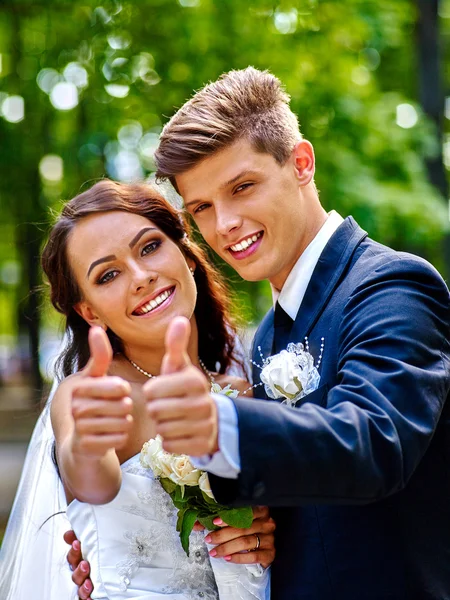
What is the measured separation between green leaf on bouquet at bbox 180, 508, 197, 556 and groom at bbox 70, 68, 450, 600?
319 millimetres

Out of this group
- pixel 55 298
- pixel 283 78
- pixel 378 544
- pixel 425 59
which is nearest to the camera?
pixel 378 544

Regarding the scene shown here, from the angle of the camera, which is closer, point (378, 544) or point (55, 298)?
point (378, 544)

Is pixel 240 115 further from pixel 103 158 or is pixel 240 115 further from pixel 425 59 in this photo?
pixel 425 59

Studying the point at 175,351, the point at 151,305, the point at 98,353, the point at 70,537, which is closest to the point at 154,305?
the point at 151,305

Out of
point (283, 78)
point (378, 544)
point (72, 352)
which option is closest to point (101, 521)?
point (72, 352)

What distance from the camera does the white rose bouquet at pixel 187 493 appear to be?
10.2ft

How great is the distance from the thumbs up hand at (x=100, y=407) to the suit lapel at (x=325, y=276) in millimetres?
1226

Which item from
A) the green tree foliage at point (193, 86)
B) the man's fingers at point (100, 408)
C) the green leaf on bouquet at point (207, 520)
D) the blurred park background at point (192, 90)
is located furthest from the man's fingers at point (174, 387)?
the green tree foliage at point (193, 86)

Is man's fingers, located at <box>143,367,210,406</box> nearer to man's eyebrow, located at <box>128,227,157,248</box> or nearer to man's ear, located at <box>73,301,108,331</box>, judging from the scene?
man's eyebrow, located at <box>128,227,157,248</box>

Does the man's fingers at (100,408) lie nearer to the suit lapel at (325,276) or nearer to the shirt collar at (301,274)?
the suit lapel at (325,276)

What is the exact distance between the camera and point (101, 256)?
365cm

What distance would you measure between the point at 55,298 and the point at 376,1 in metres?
6.41

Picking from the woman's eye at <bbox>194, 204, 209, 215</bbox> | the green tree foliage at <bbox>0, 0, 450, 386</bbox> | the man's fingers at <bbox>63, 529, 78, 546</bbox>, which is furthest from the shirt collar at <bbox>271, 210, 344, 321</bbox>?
the green tree foliage at <bbox>0, 0, 450, 386</bbox>

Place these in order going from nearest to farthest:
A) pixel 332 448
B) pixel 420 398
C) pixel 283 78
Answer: pixel 332 448 < pixel 420 398 < pixel 283 78
